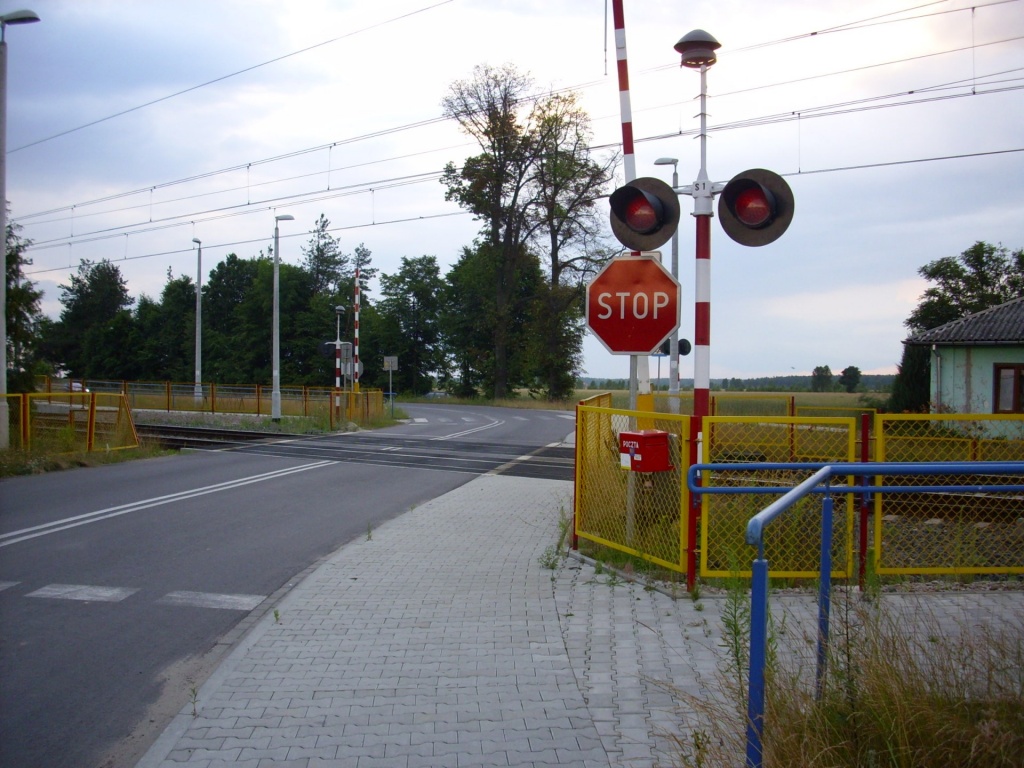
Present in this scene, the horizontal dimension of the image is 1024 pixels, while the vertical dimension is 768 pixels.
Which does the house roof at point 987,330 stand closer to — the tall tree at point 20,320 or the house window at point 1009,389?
the house window at point 1009,389

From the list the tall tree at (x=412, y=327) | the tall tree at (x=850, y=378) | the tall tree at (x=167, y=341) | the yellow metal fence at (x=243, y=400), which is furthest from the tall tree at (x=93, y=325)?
the tall tree at (x=850, y=378)

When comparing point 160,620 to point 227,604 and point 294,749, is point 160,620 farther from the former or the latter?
point 294,749

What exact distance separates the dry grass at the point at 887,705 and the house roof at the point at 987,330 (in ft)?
83.8

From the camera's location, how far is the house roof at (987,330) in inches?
1012

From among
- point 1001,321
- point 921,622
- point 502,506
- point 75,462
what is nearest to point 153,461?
point 75,462

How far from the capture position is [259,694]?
4.61 metres

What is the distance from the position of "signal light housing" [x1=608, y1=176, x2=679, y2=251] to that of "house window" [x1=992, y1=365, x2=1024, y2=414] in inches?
896

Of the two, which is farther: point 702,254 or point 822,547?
point 702,254

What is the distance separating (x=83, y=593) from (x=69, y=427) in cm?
1240

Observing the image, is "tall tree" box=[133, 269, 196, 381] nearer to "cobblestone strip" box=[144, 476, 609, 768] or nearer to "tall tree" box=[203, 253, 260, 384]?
"tall tree" box=[203, 253, 260, 384]

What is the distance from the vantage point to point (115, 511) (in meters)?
10.8

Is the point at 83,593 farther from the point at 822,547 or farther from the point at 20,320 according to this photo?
the point at 20,320

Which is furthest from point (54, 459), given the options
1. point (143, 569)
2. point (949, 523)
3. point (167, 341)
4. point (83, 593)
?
point (167, 341)

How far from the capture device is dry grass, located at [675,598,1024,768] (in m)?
2.92
